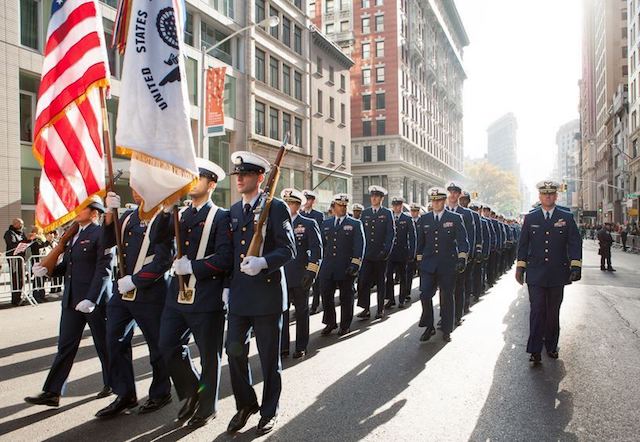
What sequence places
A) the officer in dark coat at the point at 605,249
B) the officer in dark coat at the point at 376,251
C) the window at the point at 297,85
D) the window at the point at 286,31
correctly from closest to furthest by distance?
the officer in dark coat at the point at 376,251 < the officer in dark coat at the point at 605,249 < the window at the point at 286,31 < the window at the point at 297,85

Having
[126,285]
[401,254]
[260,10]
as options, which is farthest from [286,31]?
[126,285]

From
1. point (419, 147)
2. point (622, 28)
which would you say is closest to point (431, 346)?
point (419, 147)

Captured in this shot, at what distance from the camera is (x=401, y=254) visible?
12078 mm

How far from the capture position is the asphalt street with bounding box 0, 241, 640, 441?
14.4 feet

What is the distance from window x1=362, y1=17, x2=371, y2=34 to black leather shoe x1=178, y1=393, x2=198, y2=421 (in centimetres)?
6262

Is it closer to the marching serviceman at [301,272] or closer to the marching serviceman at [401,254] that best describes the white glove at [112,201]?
the marching serviceman at [301,272]

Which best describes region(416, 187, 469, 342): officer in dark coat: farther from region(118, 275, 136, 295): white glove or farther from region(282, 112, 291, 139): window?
region(282, 112, 291, 139): window

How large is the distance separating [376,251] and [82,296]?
20.1 ft

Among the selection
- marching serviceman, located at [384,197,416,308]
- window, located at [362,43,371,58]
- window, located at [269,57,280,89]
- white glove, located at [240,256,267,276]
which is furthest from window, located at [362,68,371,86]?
white glove, located at [240,256,267,276]

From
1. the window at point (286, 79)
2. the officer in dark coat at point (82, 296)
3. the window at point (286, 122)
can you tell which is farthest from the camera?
the window at point (286, 79)

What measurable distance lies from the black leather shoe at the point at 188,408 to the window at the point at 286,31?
34.4m

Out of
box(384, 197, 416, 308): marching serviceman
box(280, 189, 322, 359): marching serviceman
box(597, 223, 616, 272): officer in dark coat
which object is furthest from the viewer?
box(597, 223, 616, 272): officer in dark coat

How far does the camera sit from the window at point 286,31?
119ft

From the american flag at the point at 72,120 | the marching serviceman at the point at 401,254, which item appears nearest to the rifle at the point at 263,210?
the american flag at the point at 72,120
